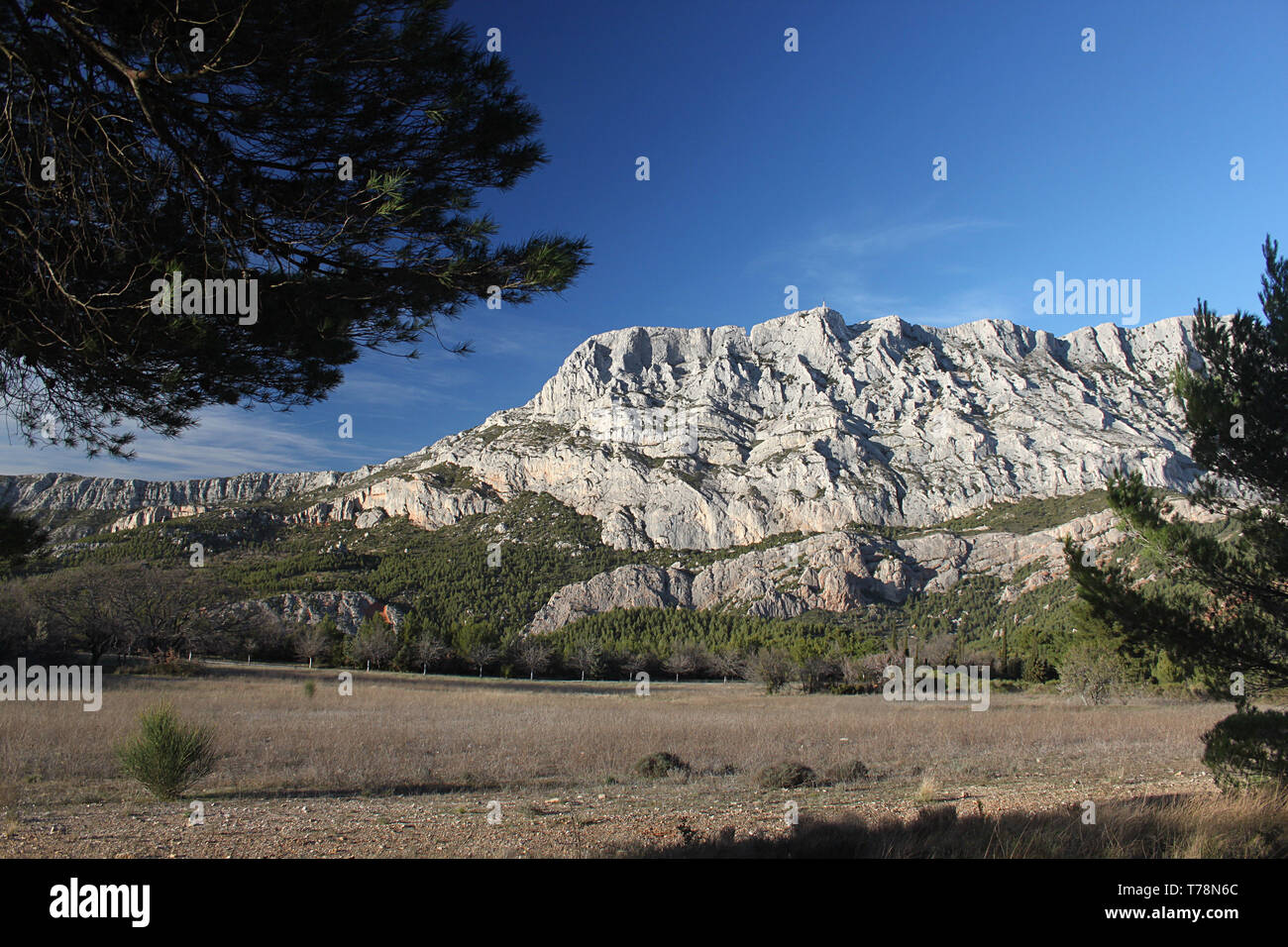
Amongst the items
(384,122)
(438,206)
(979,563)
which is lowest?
(979,563)

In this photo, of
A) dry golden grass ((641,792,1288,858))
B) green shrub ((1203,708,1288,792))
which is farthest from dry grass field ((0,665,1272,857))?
green shrub ((1203,708,1288,792))

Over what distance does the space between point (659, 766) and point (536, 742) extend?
4320 mm

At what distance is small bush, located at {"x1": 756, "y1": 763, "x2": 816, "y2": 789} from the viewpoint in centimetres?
1048

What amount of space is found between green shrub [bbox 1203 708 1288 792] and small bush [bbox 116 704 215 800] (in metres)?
13.0

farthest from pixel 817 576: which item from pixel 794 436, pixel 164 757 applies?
pixel 164 757

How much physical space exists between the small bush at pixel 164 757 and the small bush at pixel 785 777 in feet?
28.0

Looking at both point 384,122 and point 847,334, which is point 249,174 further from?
point 847,334

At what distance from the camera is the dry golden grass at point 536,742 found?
10.6 metres

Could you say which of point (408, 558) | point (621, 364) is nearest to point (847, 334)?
point (621, 364)

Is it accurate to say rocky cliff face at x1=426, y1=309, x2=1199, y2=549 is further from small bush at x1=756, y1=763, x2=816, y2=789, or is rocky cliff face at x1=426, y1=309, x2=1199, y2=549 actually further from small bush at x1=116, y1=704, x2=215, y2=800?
small bush at x1=116, y1=704, x2=215, y2=800

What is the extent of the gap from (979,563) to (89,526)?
14158 centimetres

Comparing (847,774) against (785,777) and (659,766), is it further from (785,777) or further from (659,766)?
(659,766)

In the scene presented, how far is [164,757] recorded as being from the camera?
8.85 meters
